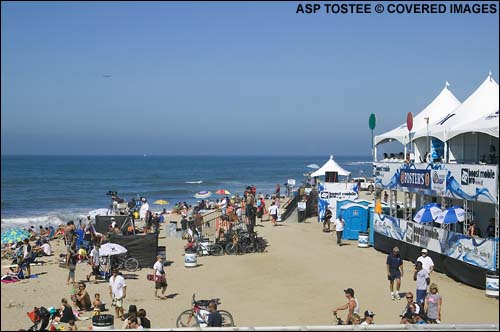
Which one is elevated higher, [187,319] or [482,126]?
[482,126]

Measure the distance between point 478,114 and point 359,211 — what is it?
6.53 m

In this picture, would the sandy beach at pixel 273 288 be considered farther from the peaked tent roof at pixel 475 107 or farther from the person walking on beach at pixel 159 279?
the peaked tent roof at pixel 475 107

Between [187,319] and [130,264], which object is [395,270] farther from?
[130,264]

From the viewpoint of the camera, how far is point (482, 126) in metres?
15.3

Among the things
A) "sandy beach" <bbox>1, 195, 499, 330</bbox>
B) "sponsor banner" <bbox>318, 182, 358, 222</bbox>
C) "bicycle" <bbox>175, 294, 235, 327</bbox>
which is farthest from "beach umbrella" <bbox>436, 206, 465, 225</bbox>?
"sponsor banner" <bbox>318, 182, 358, 222</bbox>

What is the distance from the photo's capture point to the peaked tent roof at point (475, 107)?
1720 centimetres

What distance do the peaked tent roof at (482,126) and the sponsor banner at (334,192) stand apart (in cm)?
1018

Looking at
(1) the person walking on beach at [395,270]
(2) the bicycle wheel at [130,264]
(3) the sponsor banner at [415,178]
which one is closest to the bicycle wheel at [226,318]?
(1) the person walking on beach at [395,270]

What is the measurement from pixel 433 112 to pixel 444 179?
7.70 meters

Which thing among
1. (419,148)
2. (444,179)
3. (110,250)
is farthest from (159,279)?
(419,148)

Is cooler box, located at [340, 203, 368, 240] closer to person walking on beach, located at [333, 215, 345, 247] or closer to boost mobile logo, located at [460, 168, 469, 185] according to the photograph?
person walking on beach, located at [333, 215, 345, 247]

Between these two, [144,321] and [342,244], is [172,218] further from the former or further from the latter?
[144,321]

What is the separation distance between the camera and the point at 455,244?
15414mm

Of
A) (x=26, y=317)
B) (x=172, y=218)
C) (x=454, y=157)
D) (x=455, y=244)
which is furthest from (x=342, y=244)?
(x=172, y=218)
